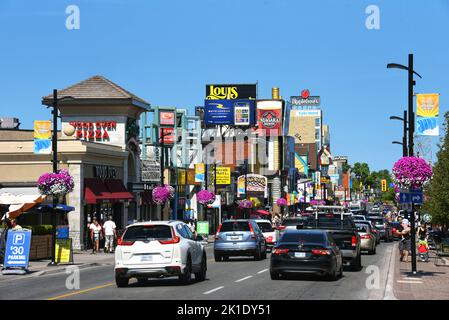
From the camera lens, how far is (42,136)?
127 feet

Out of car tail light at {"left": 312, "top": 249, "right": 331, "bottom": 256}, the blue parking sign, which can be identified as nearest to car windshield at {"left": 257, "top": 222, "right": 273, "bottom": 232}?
the blue parking sign

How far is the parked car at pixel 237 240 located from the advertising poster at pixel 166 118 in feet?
200

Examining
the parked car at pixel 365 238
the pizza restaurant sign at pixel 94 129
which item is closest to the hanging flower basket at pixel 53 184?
the parked car at pixel 365 238

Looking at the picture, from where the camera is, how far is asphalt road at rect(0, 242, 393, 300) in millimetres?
19422

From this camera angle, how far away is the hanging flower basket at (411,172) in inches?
1071

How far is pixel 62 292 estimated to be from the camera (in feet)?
70.6

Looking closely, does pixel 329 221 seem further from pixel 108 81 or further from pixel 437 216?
pixel 108 81

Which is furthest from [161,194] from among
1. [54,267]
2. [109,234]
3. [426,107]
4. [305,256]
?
[305,256]

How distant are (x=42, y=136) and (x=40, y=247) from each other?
198 inches

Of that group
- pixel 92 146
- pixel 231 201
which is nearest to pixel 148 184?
pixel 92 146

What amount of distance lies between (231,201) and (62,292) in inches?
2968

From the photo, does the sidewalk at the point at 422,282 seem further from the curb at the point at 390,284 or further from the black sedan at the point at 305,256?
the black sedan at the point at 305,256

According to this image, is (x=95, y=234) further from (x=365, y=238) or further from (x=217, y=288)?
(x=217, y=288)
